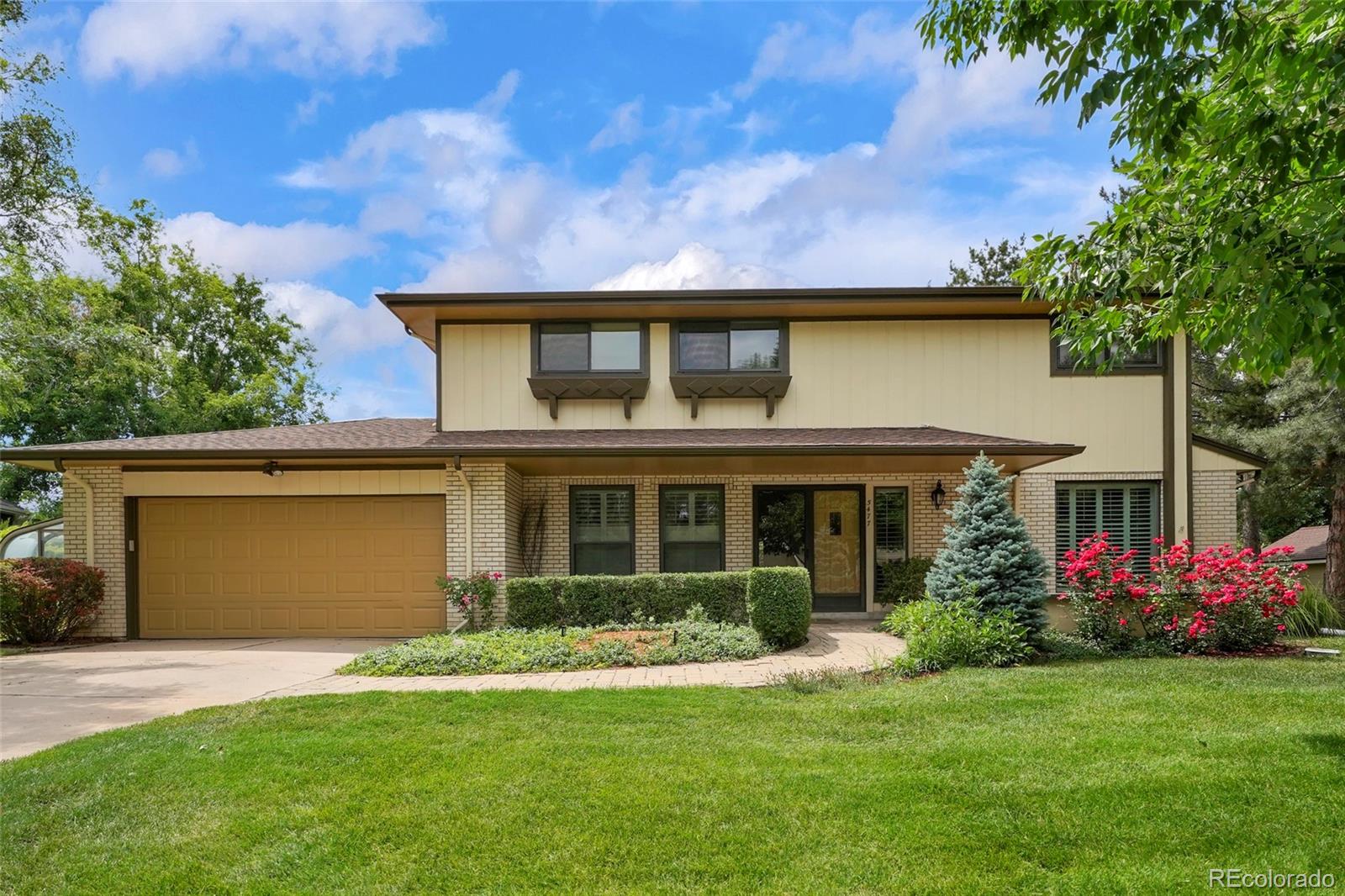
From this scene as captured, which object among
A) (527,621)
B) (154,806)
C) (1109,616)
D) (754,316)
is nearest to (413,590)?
(527,621)

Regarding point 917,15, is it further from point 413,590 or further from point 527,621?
point 413,590

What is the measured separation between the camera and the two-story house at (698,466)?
12469mm

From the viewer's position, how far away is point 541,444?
12.0 meters

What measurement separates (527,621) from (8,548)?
1268 centimetres

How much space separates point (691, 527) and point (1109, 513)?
278 inches

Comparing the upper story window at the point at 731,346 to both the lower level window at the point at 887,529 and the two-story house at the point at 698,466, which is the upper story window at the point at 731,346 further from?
the lower level window at the point at 887,529

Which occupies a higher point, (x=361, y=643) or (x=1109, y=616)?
(x=1109, y=616)

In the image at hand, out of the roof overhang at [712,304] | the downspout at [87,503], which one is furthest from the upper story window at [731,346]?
the downspout at [87,503]

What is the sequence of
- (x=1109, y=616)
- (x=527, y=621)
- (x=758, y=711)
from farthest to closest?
(x=527, y=621) < (x=1109, y=616) < (x=758, y=711)

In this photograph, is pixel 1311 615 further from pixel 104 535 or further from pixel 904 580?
pixel 104 535

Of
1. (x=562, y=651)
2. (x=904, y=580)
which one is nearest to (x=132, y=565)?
(x=562, y=651)

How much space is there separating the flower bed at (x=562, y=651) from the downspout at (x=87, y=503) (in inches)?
231

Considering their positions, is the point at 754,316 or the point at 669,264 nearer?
the point at 754,316

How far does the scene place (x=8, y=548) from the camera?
16234mm
